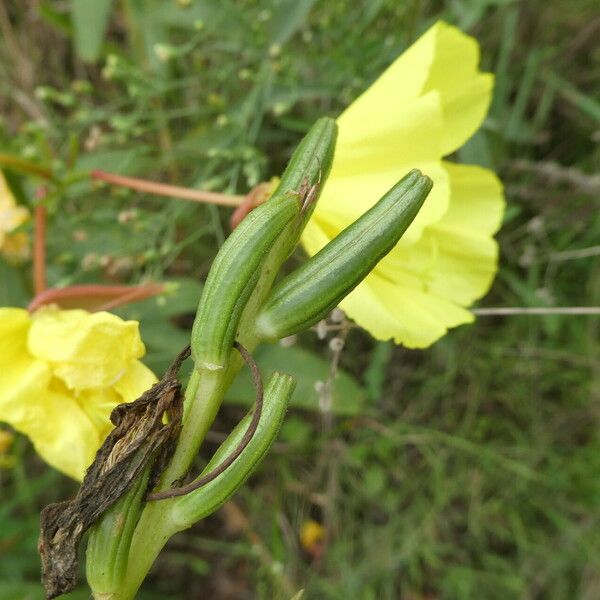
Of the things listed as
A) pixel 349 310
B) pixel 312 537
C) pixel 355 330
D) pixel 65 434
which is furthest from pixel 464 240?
pixel 312 537

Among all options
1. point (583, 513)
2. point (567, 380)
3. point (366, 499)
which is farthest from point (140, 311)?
point (583, 513)

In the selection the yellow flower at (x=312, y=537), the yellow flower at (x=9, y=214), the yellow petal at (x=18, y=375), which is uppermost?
the yellow petal at (x=18, y=375)

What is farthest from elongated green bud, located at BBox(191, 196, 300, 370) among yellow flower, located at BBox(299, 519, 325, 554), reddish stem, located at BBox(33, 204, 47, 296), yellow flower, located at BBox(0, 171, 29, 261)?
yellow flower, located at BBox(299, 519, 325, 554)

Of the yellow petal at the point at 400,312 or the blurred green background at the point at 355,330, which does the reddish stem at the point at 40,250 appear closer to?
the blurred green background at the point at 355,330

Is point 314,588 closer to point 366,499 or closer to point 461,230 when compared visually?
point 366,499

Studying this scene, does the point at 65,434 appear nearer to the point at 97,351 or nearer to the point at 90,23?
the point at 97,351

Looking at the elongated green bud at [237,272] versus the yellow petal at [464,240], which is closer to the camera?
the elongated green bud at [237,272]

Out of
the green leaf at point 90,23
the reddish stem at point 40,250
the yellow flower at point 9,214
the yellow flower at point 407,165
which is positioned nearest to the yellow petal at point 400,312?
the yellow flower at point 407,165
